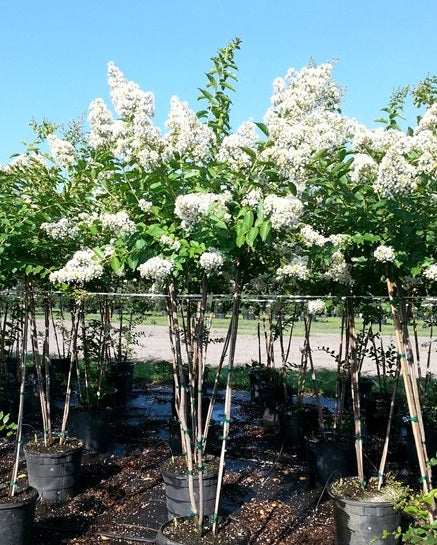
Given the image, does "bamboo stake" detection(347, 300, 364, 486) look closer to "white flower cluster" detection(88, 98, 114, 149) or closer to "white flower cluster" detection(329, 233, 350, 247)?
"white flower cluster" detection(329, 233, 350, 247)

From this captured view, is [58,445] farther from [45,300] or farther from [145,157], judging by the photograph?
[145,157]

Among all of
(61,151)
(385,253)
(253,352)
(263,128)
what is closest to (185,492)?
(385,253)

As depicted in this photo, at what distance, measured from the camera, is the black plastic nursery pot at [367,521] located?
350cm

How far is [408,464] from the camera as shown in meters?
5.29

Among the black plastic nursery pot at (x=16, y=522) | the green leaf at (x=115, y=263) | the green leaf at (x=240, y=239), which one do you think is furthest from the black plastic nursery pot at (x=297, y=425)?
the green leaf at (x=240, y=239)

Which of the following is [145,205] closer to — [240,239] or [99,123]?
[240,239]

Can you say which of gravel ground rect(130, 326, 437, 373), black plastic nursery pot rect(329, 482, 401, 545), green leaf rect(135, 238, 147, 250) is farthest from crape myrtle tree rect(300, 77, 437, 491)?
gravel ground rect(130, 326, 437, 373)

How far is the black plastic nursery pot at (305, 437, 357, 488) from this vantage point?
454cm

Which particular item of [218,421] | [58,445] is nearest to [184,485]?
[58,445]

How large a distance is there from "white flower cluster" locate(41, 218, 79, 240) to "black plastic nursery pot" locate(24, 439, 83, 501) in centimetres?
185

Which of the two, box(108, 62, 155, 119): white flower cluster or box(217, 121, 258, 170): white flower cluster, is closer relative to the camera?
box(217, 121, 258, 170): white flower cluster

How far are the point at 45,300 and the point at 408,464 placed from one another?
3.60 meters

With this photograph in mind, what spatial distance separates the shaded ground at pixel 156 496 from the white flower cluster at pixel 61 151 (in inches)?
96.9

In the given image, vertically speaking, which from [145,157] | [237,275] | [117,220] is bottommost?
[237,275]
